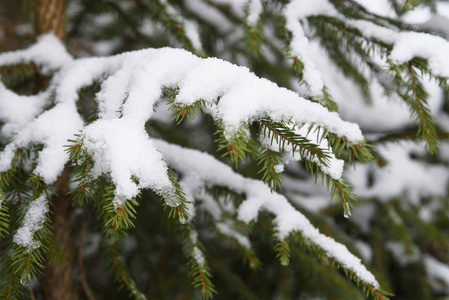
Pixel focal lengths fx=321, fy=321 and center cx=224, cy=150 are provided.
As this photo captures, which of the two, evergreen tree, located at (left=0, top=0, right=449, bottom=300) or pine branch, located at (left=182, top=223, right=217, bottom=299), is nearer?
evergreen tree, located at (left=0, top=0, right=449, bottom=300)

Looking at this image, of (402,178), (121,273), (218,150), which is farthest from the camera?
(402,178)

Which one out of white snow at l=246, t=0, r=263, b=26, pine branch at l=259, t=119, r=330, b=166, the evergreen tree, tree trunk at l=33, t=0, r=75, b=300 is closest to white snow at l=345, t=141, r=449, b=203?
the evergreen tree

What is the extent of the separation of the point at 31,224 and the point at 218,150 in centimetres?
57

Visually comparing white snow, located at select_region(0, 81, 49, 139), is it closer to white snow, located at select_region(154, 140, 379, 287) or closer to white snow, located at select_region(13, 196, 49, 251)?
white snow, located at select_region(13, 196, 49, 251)

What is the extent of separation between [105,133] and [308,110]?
523mm

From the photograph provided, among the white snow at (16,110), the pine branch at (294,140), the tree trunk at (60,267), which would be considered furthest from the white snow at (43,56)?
the pine branch at (294,140)

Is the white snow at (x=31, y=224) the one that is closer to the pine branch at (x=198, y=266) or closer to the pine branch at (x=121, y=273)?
the pine branch at (x=121, y=273)

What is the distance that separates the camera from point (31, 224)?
2.94ft

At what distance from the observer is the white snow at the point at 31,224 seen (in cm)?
88

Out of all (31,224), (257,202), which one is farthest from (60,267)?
(257,202)

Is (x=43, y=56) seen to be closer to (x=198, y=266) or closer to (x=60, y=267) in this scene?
(x=60, y=267)

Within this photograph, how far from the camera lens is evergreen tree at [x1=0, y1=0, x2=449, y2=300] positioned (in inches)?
33.0

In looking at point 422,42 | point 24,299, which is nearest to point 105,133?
point 24,299

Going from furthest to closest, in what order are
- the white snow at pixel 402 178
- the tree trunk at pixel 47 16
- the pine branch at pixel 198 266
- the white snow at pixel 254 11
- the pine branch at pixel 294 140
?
1. the white snow at pixel 402 178
2. the tree trunk at pixel 47 16
3. the white snow at pixel 254 11
4. the pine branch at pixel 198 266
5. the pine branch at pixel 294 140
